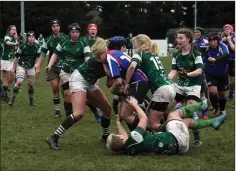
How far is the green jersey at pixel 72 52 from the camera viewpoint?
30.7 ft

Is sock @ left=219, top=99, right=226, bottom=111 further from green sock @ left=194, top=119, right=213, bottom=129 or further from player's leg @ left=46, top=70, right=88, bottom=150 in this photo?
player's leg @ left=46, top=70, right=88, bottom=150

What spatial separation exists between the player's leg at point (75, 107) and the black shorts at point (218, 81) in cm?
408

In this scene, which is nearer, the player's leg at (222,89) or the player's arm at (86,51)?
the player's arm at (86,51)

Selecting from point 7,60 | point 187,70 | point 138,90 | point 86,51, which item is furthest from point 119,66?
point 7,60

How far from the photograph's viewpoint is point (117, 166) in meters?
5.90

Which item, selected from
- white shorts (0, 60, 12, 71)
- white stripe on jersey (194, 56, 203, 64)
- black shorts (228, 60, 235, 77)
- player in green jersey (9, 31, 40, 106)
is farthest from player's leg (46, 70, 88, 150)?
white shorts (0, 60, 12, 71)

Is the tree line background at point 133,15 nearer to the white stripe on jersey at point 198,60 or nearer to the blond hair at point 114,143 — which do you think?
the white stripe on jersey at point 198,60

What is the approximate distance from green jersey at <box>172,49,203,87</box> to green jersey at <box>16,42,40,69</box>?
17.2 ft

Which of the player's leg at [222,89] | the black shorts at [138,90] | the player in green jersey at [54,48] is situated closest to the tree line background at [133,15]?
the player in green jersey at [54,48]

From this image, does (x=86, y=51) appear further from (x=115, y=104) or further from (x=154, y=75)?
(x=154, y=75)

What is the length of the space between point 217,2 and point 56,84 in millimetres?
49673

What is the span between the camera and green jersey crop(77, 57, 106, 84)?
7.04 m

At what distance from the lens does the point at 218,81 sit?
10.4 m

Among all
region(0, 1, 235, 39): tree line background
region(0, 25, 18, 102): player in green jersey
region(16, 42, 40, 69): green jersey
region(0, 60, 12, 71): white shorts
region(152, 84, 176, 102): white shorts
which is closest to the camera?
region(152, 84, 176, 102): white shorts
